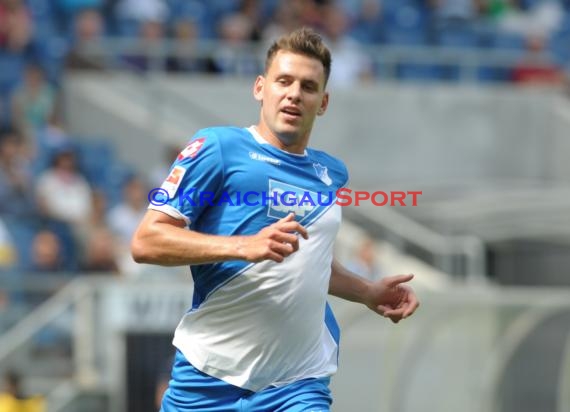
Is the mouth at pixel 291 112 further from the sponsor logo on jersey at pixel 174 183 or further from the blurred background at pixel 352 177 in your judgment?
the blurred background at pixel 352 177

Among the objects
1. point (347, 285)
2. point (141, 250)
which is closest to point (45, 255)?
point (347, 285)

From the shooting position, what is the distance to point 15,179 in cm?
1359

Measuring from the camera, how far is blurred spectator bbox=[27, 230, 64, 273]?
12.6 metres

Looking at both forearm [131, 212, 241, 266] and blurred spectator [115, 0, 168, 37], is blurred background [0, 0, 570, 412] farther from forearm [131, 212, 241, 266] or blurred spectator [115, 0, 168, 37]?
forearm [131, 212, 241, 266]

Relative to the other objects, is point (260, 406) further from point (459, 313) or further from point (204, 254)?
point (459, 313)

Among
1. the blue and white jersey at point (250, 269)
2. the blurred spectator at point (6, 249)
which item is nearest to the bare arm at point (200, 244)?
the blue and white jersey at point (250, 269)

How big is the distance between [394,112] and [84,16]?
4.24 metres

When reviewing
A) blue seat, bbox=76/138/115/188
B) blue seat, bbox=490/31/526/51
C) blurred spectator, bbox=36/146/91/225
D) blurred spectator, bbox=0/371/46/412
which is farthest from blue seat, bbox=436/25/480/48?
blurred spectator, bbox=0/371/46/412

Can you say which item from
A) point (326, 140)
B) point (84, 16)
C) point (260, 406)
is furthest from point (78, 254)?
point (260, 406)

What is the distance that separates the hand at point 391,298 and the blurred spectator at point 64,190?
8.04m

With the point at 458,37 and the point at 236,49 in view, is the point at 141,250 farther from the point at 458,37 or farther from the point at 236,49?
the point at 458,37

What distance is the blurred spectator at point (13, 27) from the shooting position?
610 inches

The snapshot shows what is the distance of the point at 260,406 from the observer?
17.9 feet

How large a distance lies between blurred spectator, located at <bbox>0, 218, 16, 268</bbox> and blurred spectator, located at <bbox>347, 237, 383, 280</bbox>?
316cm
